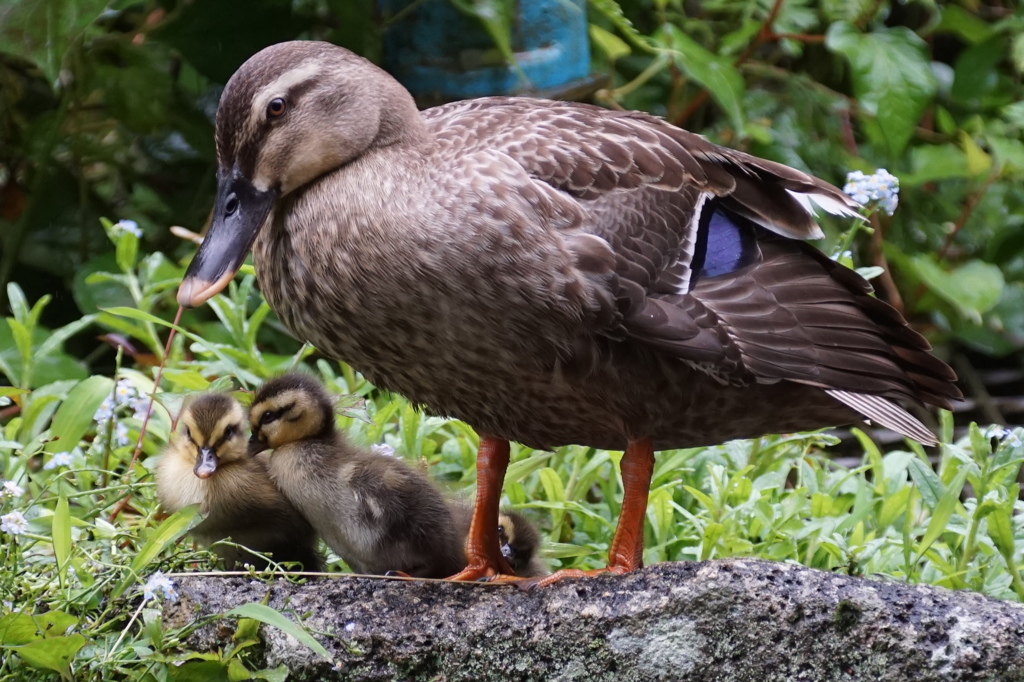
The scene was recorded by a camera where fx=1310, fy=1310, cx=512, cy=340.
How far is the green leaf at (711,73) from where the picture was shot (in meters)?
4.39

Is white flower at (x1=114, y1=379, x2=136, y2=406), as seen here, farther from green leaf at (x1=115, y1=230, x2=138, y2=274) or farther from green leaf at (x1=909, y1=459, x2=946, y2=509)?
green leaf at (x1=909, y1=459, x2=946, y2=509)

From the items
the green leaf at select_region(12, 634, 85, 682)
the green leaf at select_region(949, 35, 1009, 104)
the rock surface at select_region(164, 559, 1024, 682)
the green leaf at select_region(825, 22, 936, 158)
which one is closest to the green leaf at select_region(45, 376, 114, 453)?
the rock surface at select_region(164, 559, 1024, 682)

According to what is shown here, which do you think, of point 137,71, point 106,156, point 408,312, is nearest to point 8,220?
point 106,156

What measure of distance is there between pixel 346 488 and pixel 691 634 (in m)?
0.79

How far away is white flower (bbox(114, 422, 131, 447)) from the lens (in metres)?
3.38

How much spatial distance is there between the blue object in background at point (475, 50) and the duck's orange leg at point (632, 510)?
1778mm

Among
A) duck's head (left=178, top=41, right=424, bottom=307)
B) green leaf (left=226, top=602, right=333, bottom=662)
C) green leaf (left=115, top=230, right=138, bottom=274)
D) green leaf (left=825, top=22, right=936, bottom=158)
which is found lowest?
green leaf (left=226, top=602, right=333, bottom=662)

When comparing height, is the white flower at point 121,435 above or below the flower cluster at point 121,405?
below

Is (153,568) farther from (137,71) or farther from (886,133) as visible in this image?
(886,133)

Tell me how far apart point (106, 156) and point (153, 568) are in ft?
8.05

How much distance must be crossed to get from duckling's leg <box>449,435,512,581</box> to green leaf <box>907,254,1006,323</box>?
258 centimetres

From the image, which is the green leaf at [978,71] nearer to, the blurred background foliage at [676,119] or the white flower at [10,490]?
the blurred background foliage at [676,119]

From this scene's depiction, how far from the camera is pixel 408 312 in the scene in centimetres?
243

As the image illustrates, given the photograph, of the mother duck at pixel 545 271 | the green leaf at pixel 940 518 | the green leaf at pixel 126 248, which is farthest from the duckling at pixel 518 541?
the green leaf at pixel 126 248
